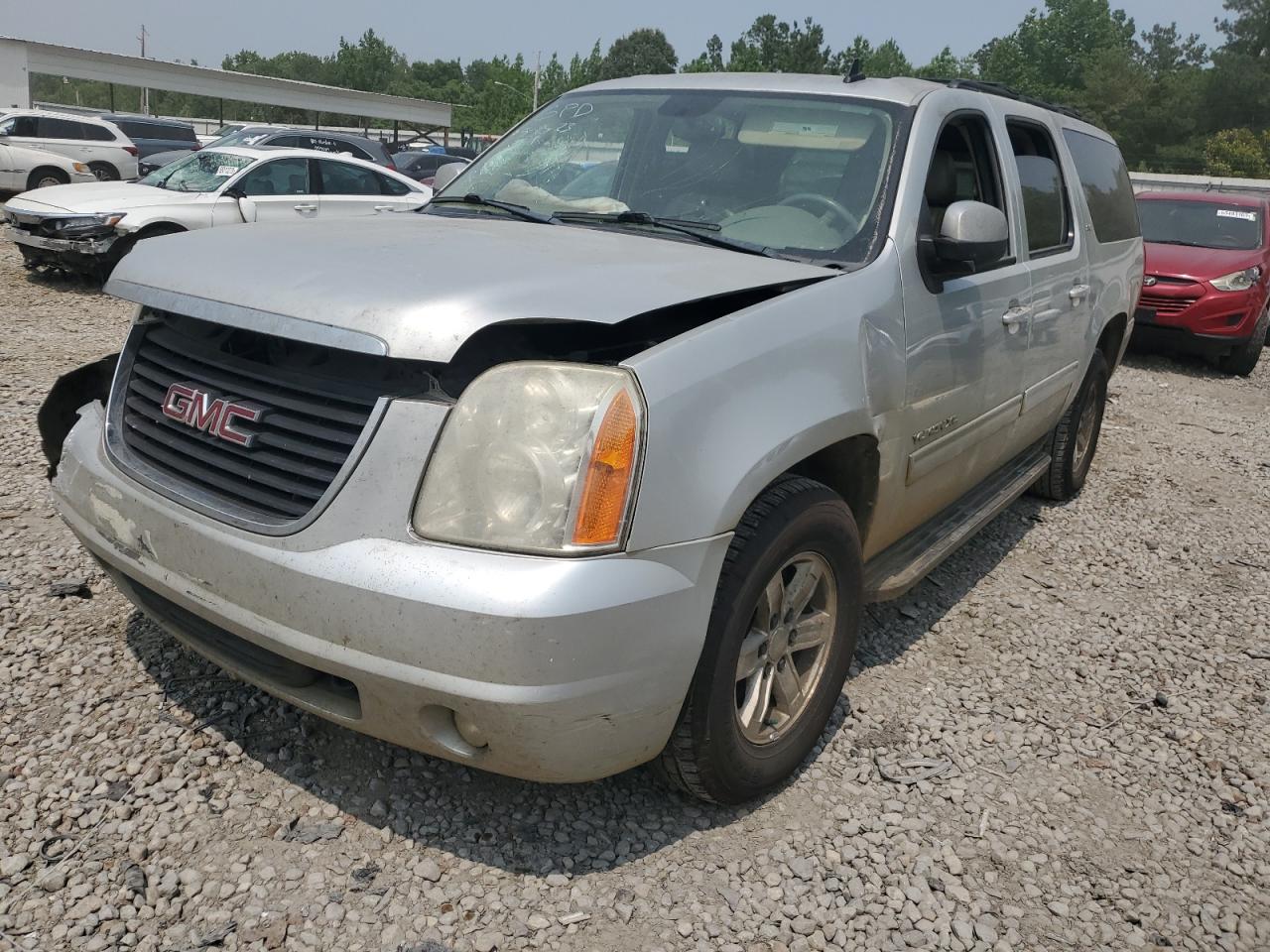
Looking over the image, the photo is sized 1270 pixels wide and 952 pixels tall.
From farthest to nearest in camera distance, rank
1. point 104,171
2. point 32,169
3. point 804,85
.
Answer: point 104,171 < point 32,169 < point 804,85

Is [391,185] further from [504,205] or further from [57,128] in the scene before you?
[57,128]

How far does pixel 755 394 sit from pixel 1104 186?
3.82 m

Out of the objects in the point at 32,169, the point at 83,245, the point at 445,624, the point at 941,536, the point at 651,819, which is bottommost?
the point at 651,819

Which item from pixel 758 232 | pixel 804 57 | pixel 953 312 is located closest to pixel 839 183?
pixel 758 232

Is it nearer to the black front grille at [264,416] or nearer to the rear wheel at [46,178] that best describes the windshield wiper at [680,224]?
the black front grille at [264,416]

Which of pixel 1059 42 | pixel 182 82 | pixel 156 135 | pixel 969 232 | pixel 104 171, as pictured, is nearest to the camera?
pixel 969 232

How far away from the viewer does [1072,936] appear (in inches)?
94.8

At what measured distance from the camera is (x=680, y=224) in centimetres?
321

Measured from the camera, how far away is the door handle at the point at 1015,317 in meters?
3.70

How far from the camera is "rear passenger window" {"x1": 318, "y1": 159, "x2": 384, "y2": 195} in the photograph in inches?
440

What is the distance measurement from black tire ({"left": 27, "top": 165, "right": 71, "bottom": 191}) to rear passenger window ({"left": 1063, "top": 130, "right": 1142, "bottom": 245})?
17.7 metres

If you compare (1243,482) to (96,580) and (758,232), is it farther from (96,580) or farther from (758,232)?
(96,580)

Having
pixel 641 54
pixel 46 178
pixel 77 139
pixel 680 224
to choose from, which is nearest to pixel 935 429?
pixel 680 224

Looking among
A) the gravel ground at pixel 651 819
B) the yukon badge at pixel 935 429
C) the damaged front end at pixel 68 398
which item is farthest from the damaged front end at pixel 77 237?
the yukon badge at pixel 935 429
